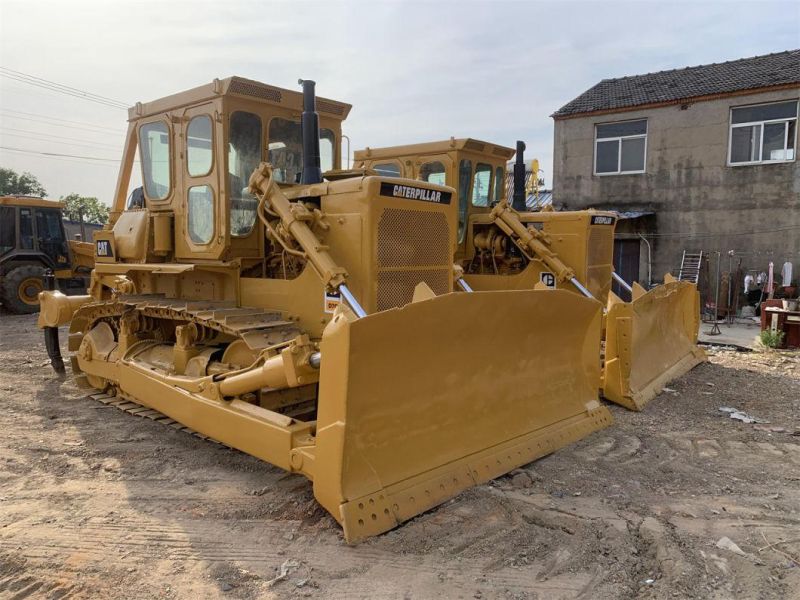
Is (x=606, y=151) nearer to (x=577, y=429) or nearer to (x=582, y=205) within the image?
(x=582, y=205)

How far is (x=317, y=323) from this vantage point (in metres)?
4.90

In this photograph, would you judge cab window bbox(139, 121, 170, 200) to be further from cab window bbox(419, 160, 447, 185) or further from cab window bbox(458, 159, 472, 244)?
cab window bbox(458, 159, 472, 244)

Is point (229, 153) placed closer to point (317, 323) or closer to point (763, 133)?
point (317, 323)

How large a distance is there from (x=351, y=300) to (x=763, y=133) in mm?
14537

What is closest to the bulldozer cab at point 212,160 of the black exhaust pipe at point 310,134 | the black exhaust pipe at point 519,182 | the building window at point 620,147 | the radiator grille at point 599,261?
the black exhaust pipe at point 310,134

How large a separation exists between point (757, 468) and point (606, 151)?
13815 millimetres

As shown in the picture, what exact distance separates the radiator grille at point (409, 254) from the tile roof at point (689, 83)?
13.3 meters

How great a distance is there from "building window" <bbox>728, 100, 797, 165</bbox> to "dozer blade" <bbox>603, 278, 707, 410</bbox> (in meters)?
8.59

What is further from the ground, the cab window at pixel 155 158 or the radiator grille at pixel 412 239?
the cab window at pixel 155 158

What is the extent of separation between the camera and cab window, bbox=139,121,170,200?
20.0ft

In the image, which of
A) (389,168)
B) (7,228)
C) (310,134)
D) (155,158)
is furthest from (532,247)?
(7,228)

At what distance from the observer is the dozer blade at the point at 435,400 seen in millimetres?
3447

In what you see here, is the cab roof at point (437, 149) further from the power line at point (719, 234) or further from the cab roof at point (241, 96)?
the power line at point (719, 234)

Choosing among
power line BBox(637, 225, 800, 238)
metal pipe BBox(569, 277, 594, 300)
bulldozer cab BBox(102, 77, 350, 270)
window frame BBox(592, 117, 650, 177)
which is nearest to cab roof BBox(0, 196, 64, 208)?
bulldozer cab BBox(102, 77, 350, 270)
